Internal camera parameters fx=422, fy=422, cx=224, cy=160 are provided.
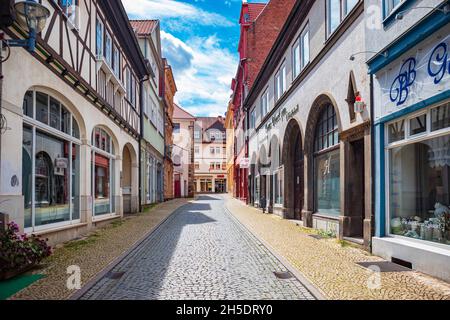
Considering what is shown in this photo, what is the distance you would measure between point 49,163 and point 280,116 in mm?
11603

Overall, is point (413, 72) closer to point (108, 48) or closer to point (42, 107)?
point (42, 107)

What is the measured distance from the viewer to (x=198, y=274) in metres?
6.95

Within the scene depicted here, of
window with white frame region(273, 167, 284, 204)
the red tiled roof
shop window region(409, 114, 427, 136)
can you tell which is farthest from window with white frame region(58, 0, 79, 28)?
the red tiled roof

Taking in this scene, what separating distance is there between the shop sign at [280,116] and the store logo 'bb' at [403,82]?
26.6ft

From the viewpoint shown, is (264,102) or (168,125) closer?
(264,102)

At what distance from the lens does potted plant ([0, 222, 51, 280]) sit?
629cm

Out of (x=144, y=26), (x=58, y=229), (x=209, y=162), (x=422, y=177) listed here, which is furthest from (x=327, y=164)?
(x=209, y=162)

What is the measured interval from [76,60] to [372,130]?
26.4 ft

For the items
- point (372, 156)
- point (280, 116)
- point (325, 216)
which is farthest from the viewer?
point (280, 116)

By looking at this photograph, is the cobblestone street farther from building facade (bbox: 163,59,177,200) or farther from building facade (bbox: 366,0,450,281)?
building facade (bbox: 163,59,177,200)

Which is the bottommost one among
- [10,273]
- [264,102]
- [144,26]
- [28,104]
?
[10,273]

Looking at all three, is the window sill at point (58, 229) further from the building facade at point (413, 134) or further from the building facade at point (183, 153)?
the building facade at point (183, 153)

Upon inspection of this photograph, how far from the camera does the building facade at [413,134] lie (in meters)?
6.60
